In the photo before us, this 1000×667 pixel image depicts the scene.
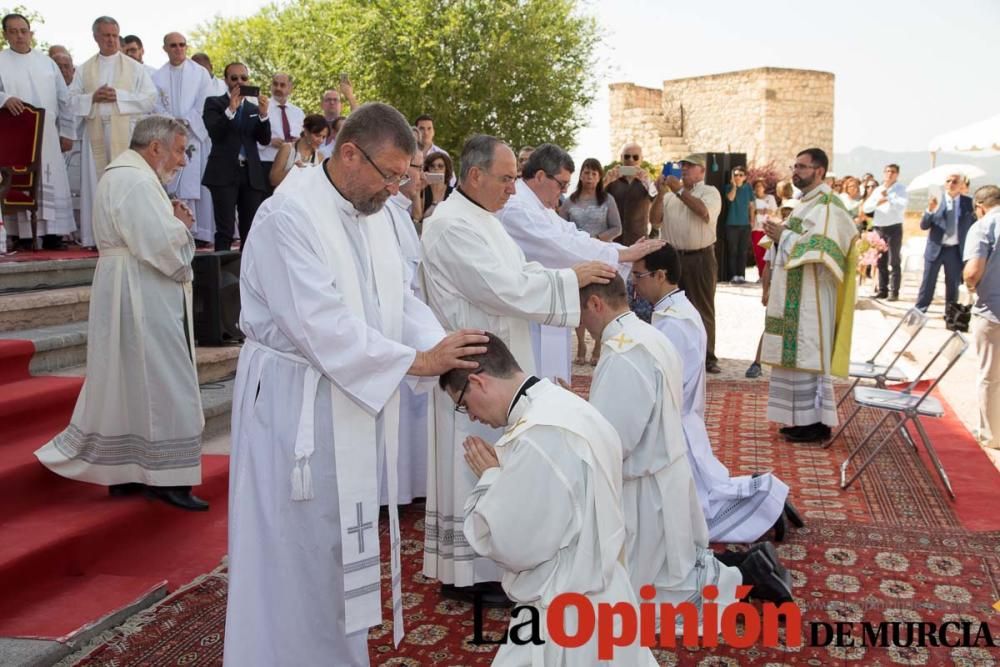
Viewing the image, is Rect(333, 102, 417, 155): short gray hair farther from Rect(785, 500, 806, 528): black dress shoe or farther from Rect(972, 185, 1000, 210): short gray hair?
Rect(972, 185, 1000, 210): short gray hair

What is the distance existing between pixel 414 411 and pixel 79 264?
330 centimetres

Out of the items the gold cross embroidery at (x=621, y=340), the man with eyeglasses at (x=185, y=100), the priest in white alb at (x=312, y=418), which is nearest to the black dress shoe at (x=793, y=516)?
the gold cross embroidery at (x=621, y=340)

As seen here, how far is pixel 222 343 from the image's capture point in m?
7.49

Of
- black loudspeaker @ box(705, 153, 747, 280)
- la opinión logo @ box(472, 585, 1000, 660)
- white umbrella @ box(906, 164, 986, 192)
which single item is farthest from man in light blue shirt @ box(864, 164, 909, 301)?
la opinión logo @ box(472, 585, 1000, 660)

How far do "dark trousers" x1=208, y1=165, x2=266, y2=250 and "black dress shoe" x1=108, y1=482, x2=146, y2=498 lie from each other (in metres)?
3.67

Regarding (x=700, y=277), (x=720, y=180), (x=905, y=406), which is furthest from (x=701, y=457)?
(x=720, y=180)

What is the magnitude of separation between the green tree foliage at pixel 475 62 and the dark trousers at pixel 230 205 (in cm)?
1419

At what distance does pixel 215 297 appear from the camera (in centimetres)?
741

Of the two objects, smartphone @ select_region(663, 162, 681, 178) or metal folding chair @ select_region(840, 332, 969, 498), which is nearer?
metal folding chair @ select_region(840, 332, 969, 498)

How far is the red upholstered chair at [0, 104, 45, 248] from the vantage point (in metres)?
8.30

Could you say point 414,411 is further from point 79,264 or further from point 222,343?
point 79,264

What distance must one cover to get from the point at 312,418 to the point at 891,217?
13.4 m

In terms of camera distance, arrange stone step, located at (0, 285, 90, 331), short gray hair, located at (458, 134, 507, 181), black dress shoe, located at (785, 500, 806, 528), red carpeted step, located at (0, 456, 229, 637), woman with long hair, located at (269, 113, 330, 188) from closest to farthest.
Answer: red carpeted step, located at (0, 456, 229, 637), short gray hair, located at (458, 134, 507, 181), black dress shoe, located at (785, 500, 806, 528), stone step, located at (0, 285, 90, 331), woman with long hair, located at (269, 113, 330, 188)

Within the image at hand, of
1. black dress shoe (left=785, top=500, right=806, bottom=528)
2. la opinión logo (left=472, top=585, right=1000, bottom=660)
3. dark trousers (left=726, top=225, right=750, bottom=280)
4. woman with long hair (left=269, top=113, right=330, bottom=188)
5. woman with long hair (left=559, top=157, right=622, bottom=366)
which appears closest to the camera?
la opinión logo (left=472, top=585, right=1000, bottom=660)
